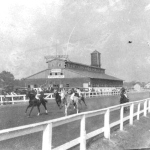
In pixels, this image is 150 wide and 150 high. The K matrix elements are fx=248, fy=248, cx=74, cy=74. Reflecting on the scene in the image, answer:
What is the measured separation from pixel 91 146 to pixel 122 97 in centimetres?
1082

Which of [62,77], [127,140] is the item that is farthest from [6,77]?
[127,140]

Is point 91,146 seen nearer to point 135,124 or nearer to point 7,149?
point 7,149

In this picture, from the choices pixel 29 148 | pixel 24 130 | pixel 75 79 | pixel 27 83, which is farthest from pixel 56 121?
pixel 27 83

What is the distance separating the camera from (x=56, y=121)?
4625 mm

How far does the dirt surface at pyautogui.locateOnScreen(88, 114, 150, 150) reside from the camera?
6552mm

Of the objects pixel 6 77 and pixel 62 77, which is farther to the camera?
pixel 6 77

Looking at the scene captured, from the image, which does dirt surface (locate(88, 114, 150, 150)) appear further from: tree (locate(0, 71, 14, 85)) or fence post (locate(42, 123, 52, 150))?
tree (locate(0, 71, 14, 85))

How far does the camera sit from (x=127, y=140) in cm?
762

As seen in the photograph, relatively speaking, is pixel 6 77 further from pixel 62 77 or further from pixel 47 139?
pixel 47 139

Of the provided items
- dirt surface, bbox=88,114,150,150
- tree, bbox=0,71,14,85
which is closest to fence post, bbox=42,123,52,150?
dirt surface, bbox=88,114,150,150

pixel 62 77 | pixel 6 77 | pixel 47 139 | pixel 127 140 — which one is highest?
pixel 6 77

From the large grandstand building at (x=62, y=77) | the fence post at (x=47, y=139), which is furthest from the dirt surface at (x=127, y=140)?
the large grandstand building at (x=62, y=77)

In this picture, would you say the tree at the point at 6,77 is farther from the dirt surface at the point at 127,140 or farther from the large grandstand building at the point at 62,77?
the dirt surface at the point at 127,140

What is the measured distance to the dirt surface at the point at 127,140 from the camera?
258 inches
